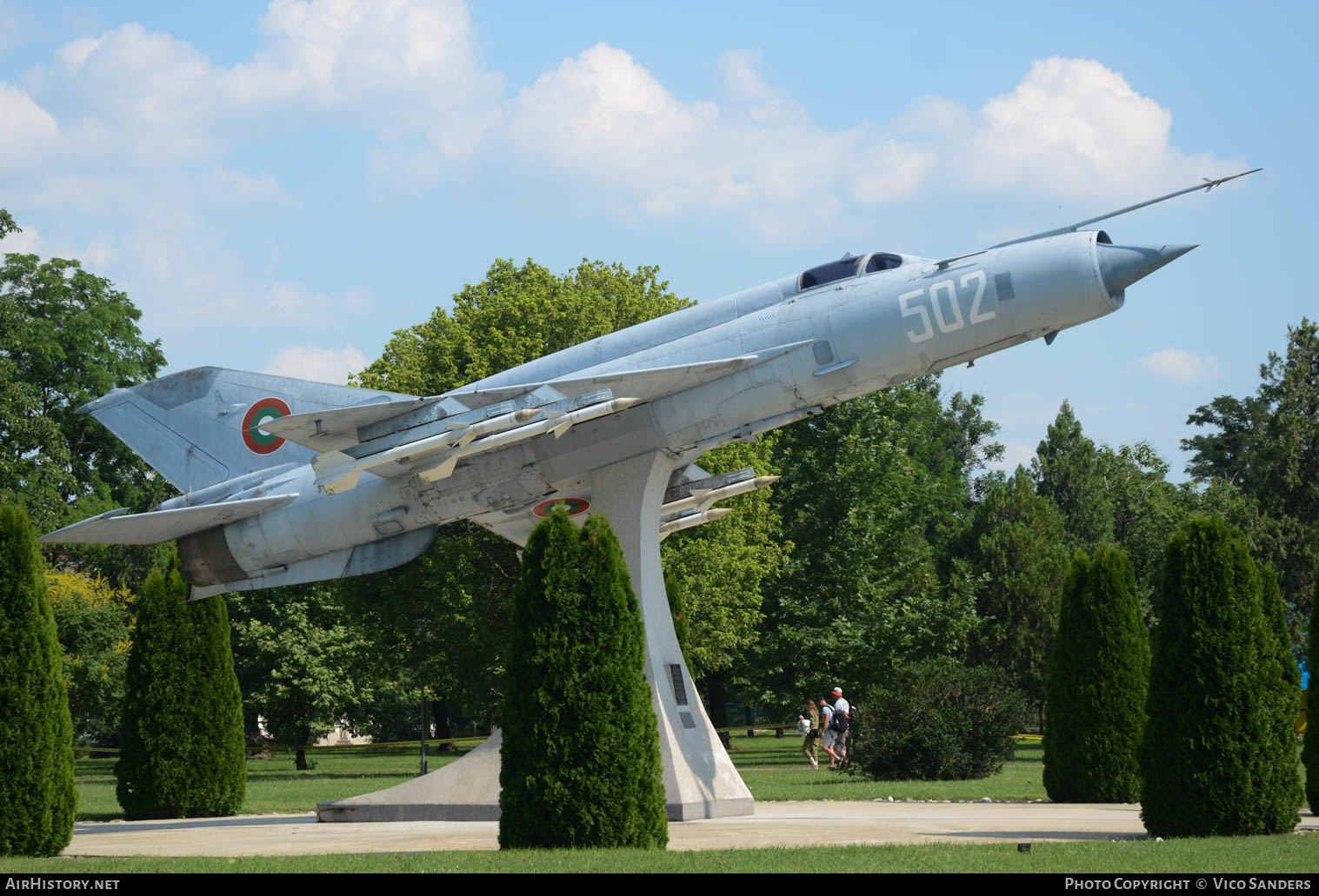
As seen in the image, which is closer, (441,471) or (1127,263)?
(1127,263)

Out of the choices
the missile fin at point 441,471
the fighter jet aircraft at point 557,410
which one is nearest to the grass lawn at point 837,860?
the missile fin at point 441,471

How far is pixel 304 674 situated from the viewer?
114 ft

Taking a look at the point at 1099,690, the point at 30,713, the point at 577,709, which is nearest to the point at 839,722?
the point at 1099,690

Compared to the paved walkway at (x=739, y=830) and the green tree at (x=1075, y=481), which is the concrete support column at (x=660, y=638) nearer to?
the paved walkway at (x=739, y=830)

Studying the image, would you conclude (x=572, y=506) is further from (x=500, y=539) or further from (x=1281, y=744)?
(x=500, y=539)

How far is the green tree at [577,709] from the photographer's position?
11250 mm

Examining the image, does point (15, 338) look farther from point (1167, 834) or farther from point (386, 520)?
point (1167, 834)

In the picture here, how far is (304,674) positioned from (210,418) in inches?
757

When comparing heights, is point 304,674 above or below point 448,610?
below

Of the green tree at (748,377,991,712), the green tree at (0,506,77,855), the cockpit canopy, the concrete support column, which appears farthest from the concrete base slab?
the green tree at (748,377,991,712)

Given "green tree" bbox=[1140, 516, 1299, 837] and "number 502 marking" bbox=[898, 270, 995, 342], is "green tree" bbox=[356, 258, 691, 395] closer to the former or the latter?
"number 502 marking" bbox=[898, 270, 995, 342]

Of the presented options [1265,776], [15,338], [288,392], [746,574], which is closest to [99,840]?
[288,392]

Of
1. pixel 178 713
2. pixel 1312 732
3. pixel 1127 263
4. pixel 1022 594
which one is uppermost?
pixel 1127 263

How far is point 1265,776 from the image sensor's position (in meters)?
11.5
